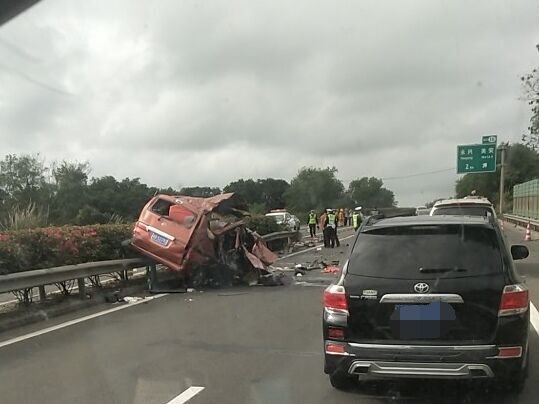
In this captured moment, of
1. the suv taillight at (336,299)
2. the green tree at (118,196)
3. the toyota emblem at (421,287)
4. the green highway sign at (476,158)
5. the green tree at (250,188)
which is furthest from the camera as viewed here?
the green highway sign at (476,158)

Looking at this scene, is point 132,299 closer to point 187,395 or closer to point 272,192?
point 187,395

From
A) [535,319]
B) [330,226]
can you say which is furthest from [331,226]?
[535,319]

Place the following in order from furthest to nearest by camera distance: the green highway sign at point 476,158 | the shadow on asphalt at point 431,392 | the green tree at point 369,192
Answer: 1. the green tree at point 369,192
2. the green highway sign at point 476,158
3. the shadow on asphalt at point 431,392

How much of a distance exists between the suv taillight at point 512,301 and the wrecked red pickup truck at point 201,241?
8.94 metres

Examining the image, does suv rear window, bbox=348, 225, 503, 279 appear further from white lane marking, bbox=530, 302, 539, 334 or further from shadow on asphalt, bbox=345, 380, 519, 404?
white lane marking, bbox=530, 302, 539, 334

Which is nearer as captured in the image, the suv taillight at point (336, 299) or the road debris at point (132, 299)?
the suv taillight at point (336, 299)

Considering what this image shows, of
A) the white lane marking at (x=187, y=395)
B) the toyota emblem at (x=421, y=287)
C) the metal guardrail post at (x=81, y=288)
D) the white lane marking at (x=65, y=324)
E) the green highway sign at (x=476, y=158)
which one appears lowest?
the white lane marking at (x=65, y=324)

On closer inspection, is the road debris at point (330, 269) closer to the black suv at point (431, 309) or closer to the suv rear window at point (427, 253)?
the suv rear window at point (427, 253)

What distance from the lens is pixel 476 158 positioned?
148ft

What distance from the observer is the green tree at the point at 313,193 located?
53.8 metres

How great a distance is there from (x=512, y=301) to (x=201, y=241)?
30.1ft

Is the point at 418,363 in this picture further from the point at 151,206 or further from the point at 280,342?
the point at 151,206

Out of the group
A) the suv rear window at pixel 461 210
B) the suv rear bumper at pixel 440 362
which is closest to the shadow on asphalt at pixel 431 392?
the suv rear bumper at pixel 440 362

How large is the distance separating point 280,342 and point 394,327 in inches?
123
